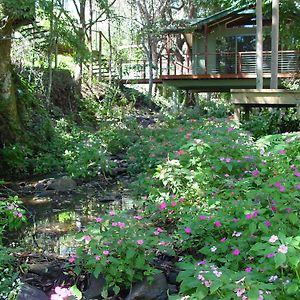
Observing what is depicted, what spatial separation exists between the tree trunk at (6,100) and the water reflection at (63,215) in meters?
3.02

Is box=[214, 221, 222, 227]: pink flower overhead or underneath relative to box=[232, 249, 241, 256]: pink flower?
overhead

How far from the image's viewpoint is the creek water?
221 inches

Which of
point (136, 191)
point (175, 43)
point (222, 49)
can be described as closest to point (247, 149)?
point (136, 191)

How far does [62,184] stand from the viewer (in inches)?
348

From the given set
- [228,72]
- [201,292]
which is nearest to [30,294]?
[201,292]

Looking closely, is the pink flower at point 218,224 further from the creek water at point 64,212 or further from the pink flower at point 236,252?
the creek water at point 64,212

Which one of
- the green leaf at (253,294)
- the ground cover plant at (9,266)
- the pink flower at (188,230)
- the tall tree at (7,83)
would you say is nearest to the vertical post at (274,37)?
the tall tree at (7,83)

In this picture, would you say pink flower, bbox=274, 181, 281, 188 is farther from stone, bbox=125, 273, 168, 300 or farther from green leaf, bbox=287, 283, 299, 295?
green leaf, bbox=287, 283, 299, 295

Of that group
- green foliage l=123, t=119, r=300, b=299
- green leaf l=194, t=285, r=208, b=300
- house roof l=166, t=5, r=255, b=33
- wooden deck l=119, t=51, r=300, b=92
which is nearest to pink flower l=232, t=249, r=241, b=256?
green foliage l=123, t=119, r=300, b=299

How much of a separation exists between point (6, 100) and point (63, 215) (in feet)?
15.7

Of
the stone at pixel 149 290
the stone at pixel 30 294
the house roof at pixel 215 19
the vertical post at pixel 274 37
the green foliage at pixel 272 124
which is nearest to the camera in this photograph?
the stone at pixel 30 294

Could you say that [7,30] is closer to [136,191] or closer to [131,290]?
[136,191]

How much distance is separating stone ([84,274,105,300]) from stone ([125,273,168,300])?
0.26 m

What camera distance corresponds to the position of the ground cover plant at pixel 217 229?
257cm
